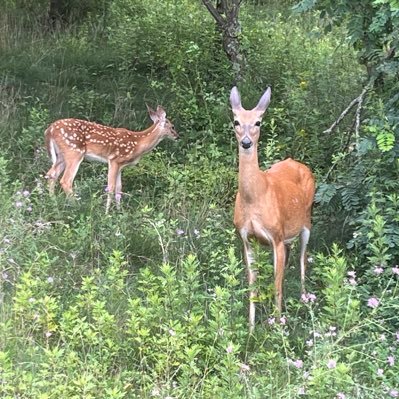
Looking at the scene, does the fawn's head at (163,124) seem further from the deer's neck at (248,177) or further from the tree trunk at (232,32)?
the deer's neck at (248,177)

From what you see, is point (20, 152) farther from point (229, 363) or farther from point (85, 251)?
point (229, 363)

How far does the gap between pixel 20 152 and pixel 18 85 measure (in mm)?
1983

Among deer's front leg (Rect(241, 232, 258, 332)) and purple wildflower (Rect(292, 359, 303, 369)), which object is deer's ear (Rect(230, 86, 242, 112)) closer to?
deer's front leg (Rect(241, 232, 258, 332))

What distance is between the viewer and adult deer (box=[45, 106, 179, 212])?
7121 millimetres

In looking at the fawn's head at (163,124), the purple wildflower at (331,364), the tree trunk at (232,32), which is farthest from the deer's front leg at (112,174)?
the purple wildflower at (331,364)

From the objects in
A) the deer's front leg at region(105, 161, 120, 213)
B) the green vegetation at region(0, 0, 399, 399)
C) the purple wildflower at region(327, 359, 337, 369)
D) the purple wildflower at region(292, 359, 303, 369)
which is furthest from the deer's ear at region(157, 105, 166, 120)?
the purple wildflower at region(327, 359, 337, 369)

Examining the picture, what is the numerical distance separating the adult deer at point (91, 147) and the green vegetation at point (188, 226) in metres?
0.17

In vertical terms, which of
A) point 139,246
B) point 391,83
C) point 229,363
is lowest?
point 139,246

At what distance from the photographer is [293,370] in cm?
369

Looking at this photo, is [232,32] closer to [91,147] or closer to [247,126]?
[91,147]

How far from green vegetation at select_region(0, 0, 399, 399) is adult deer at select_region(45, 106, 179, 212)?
0.17 m

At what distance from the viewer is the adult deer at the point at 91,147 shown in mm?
7121

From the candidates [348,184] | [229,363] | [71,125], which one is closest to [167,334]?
[229,363]

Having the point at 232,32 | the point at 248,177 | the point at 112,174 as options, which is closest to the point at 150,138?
the point at 112,174
